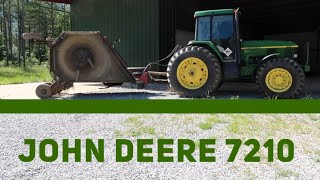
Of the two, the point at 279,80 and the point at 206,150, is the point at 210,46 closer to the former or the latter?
the point at 279,80

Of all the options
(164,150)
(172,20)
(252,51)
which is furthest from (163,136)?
(172,20)

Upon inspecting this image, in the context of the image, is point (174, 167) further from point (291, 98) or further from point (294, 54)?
point (294, 54)

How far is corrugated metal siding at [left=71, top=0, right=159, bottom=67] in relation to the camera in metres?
13.0

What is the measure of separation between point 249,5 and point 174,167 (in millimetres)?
17983

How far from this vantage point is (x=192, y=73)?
29.1ft

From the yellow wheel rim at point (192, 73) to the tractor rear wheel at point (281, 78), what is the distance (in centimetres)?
138

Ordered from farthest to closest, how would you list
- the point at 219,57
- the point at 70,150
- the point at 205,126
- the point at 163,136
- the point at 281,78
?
1. the point at 219,57
2. the point at 281,78
3. the point at 205,126
4. the point at 163,136
5. the point at 70,150

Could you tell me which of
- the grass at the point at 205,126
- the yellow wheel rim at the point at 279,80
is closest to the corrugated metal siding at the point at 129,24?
the yellow wheel rim at the point at 279,80

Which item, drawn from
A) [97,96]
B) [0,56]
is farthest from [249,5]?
[0,56]

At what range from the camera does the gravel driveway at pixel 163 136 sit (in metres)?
3.62

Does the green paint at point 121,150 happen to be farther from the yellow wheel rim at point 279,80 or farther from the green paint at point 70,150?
the yellow wheel rim at point 279,80

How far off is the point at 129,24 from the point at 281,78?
7097 mm

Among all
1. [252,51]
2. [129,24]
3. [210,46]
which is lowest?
[252,51]

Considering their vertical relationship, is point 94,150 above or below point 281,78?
below
